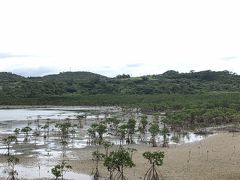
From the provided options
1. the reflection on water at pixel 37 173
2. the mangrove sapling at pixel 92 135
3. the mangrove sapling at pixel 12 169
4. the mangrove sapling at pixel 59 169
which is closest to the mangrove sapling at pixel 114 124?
the mangrove sapling at pixel 92 135

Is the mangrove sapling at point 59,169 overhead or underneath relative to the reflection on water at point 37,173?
overhead

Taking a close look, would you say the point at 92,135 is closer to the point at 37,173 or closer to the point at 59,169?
the point at 37,173

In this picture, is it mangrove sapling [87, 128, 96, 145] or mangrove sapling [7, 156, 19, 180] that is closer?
mangrove sapling [7, 156, 19, 180]

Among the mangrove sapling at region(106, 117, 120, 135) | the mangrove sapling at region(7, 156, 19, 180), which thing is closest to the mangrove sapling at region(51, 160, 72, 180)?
the mangrove sapling at region(7, 156, 19, 180)

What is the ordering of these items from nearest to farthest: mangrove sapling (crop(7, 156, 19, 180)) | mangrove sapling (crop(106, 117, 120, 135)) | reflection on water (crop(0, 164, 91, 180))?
mangrove sapling (crop(7, 156, 19, 180))
reflection on water (crop(0, 164, 91, 180))
mangrove sapling (crop(106, 117, 120, 135))

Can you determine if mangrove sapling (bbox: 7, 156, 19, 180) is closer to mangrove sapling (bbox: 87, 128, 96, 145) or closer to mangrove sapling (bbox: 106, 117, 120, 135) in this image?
mangrove sapling (bbox: 87, 128, 96, 145)

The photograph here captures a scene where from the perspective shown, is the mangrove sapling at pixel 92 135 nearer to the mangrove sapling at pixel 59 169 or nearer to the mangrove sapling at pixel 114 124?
the mangrove sapling at pixel 114 124

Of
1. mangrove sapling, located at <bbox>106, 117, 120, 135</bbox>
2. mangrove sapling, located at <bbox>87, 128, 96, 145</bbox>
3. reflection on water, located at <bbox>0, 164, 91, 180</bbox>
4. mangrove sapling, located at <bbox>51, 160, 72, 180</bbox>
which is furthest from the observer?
mangrove sapling, located at <bbox>106, 117, 120, 135</bbox>

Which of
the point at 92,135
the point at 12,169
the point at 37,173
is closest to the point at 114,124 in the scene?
the point at 92,135

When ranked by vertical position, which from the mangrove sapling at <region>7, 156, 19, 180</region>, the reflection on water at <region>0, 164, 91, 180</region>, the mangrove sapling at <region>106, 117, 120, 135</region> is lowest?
the reflection on water at <region>0, 164, 91, 180</region>

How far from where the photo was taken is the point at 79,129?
323 ft

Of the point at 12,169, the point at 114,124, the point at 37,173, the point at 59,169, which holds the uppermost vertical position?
the point at 114,124

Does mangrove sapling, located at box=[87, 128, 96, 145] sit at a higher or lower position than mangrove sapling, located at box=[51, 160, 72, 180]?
higher

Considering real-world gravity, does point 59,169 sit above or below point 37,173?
above
